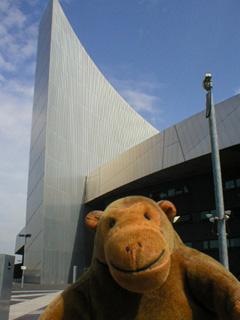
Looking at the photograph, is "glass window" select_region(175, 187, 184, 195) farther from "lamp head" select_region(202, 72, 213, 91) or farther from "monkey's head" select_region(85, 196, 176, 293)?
"monkey's head" select_region(85, 196, 176, 293)

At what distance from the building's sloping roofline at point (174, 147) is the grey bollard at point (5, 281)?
13.3 meters

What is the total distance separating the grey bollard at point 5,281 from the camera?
4.89 m

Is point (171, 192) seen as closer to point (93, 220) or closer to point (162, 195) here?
point (162, 195)

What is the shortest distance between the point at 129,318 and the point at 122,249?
0.70 meters

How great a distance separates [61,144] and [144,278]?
81.5ft

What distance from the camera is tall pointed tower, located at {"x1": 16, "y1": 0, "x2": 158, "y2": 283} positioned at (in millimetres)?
24547

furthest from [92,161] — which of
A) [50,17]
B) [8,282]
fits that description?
[8,282]

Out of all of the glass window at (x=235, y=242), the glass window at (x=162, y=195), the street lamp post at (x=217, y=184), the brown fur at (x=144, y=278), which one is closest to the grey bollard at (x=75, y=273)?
the glass window at (x=162, y=195)

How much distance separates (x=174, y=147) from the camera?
62.1 ft

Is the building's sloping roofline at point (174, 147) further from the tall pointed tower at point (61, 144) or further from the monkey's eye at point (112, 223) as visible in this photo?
the monkey's eye at point (112, 223)

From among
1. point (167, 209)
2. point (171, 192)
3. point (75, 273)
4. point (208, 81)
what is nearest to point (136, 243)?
point (167, 209)

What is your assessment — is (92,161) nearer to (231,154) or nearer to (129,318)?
(231,154)

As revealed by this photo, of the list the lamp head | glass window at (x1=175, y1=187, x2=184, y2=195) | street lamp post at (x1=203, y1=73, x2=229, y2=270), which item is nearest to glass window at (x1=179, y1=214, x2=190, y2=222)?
glass window at (x1=175, y1=187, x2=184, y2=195)

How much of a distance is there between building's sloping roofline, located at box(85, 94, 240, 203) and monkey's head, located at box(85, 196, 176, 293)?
14276mm
